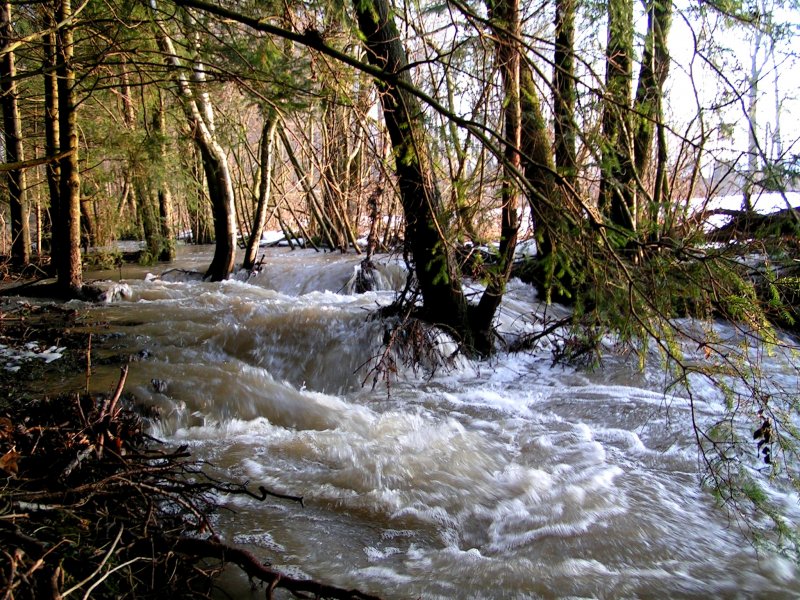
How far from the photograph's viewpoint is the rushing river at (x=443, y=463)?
2.87 m

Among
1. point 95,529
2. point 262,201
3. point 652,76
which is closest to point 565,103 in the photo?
point 95,529

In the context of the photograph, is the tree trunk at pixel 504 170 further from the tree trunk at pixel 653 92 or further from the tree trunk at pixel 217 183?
the tree trunk at pixel 217 183

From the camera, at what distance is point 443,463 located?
4082 mm

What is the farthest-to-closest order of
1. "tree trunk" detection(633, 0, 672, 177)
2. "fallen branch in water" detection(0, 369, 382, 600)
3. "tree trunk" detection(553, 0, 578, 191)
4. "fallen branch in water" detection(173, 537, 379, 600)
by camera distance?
"tree trunk" detection(633, 0, 672, 177)
"tree trunk" detection(553, 0, 578, 191)
"fallen branch in water" detection(173, 537, 379, 600)
"fallen branch in water" detection(0, 369, 382, 600)

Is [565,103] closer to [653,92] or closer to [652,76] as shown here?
[652,76]

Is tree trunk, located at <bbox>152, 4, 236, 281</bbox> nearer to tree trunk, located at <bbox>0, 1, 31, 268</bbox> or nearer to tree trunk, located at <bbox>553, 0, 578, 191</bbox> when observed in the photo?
tree trunk, located at <bbox>0, 1, 31, 268</bbox>

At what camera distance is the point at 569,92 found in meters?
3.43

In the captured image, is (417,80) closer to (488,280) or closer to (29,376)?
(488,280)

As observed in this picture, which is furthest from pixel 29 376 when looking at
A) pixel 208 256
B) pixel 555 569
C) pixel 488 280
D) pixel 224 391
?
pixel 208 256

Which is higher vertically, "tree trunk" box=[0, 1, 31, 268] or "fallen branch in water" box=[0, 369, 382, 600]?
"tree trunk" box=[0, 1, 31, 268]

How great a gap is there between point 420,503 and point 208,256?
13.3m

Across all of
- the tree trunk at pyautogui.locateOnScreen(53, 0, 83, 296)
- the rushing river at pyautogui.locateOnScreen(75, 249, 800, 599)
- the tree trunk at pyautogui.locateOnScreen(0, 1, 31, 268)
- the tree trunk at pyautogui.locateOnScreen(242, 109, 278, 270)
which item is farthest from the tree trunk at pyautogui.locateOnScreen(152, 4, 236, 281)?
the rushing river at pyautogui.locateOnScreen(75, 249, 800, 599)

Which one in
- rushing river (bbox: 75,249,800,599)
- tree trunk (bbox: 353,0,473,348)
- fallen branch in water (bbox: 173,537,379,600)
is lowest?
rushing river (bbox: 75,249,800,599)

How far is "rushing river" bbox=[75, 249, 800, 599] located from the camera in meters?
2.87
